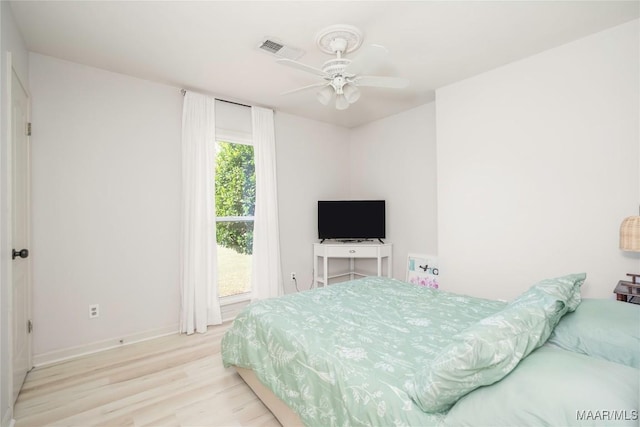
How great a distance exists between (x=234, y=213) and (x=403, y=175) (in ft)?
7.48

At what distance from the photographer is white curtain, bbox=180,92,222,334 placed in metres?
3.22

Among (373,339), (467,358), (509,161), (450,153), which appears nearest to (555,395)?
(467,358)

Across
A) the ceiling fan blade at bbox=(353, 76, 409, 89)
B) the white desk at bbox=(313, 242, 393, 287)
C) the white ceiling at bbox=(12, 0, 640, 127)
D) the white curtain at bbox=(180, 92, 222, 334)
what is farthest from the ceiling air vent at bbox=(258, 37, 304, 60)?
the white desk at bbox=(313, 242, 393, 287)

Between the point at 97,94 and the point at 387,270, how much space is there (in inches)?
152

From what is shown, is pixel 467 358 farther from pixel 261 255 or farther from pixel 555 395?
pixel 261 255

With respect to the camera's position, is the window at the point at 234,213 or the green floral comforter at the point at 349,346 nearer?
the green floral comforter at the point at 349,346

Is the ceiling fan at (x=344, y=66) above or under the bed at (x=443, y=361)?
above

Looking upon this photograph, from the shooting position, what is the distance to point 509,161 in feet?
8.96

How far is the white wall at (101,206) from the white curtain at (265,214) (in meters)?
0.89

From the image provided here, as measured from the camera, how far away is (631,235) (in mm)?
1876

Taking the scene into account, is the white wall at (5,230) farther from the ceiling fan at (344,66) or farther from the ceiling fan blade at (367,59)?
the ceiling fan blade at (367,59)

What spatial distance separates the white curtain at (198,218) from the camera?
322cm

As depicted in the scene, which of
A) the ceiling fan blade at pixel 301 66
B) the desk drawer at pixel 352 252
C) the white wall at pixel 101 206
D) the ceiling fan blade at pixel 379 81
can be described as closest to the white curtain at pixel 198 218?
the white wall at pixel 101 206

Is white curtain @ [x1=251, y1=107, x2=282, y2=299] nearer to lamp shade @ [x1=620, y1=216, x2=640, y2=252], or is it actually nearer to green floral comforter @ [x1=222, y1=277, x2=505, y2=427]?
green floral comforter @ [x1=222, y1=277, x2=505, y2=427]
